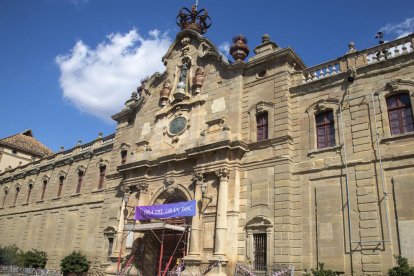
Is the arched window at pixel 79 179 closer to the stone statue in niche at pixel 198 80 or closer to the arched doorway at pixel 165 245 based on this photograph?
the arched doorway at pixel 165 245

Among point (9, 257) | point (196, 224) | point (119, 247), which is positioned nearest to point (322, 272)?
point (196, 224)

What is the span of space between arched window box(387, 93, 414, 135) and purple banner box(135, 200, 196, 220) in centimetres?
938

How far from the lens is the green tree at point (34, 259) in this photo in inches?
1127

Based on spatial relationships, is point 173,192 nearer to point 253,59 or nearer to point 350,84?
point 253,59

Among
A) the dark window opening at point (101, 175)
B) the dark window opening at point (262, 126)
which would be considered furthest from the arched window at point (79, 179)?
the dark window opening at point (262, 126)

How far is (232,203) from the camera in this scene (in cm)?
1831

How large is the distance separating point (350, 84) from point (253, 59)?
5.42 meters

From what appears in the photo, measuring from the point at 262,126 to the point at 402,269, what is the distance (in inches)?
350

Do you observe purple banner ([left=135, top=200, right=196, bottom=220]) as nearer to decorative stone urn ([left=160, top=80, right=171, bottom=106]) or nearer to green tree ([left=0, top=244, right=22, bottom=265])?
decorative stone urn ([left=160, top=80, right=171, bottom=106])

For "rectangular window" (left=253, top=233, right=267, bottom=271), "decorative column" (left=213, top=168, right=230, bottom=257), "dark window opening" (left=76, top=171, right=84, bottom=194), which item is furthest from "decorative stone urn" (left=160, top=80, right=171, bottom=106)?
"dark window opening" (left=76, top=171, right=84, bottom=194)

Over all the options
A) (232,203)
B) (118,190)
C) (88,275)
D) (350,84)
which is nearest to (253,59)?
(350,84)

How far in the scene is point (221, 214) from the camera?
1806 centimetres

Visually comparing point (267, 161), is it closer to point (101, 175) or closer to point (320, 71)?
point (320, 71)

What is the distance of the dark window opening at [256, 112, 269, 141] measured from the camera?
19192 mm
